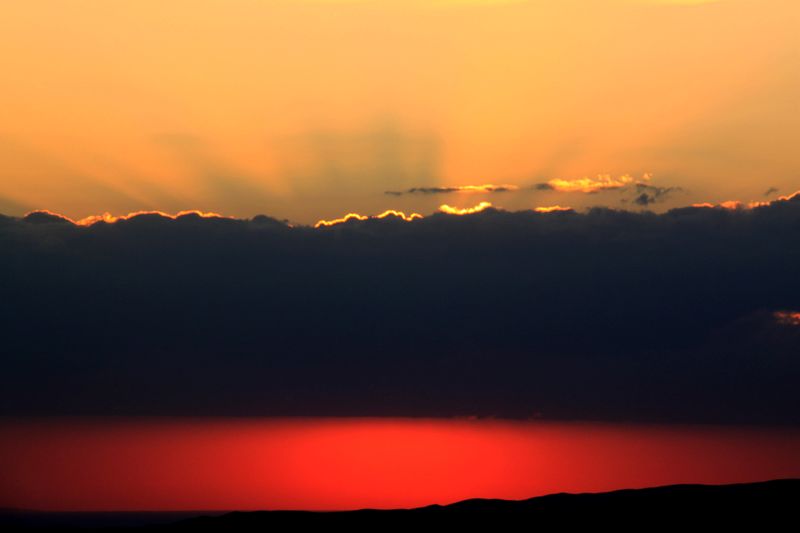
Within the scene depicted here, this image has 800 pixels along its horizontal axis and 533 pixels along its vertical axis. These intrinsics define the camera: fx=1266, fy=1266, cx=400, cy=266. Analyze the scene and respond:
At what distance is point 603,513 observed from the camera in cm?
11144

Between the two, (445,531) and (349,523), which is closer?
(445,531)

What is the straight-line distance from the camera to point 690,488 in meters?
118

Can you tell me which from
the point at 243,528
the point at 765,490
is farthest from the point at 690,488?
the point at 243,528

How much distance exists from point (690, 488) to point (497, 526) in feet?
65.5

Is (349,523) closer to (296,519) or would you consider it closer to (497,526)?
(296,519)

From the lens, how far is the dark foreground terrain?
10581 centimetres

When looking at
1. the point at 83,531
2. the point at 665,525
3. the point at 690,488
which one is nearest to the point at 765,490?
the point at 690,488

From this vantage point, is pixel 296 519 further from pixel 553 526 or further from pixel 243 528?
pixel 553 526

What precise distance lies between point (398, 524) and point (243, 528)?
48.2 feet

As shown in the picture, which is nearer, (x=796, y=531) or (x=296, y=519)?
(x=796, y=531)

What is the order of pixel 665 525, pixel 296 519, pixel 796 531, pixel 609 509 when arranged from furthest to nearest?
pixel 296 519, pixel 609 509, pixel 665 525, pixel 796 531

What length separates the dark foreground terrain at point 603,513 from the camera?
106 meters

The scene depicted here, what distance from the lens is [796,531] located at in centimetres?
9869

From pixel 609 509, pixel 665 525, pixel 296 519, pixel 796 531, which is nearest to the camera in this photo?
pixel 796 531
